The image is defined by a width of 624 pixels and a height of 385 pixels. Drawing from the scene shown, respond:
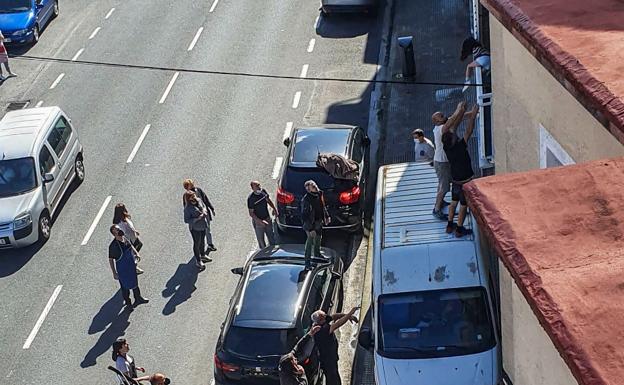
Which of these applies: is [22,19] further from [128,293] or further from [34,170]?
[128,293]

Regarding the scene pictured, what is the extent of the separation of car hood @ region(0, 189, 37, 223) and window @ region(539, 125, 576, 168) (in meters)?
11.9

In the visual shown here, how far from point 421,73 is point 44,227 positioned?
980 centimetres

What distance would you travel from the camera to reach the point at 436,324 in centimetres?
1420

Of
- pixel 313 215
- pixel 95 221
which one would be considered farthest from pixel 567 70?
pixel 95 221

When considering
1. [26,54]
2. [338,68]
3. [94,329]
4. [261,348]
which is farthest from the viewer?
[26,54]

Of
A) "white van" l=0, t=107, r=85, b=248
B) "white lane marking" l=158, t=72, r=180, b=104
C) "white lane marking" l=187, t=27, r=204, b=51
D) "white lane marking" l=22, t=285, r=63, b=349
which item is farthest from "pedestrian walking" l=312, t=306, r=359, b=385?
"white lane marking" l=187, t=27, r=204, b=51

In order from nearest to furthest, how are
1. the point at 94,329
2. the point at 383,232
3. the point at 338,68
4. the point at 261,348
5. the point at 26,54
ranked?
the point at 261,348 < the point at 383,232 < the point at 94,329 < the point at 338,68 < the point at 26,54

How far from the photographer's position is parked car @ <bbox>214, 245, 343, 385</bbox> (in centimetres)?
1438

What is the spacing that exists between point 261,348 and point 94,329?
14.2 feet

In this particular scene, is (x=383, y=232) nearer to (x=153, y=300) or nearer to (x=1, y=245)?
(x=153, y=300)

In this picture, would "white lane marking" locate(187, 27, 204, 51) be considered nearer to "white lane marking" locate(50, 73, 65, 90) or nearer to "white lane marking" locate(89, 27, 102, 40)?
"white lane marking" locate(89, 27, 102, 40)

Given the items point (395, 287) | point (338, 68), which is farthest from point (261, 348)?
point (338, 68)

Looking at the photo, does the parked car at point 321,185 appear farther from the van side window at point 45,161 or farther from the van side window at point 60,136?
the van side window at point 60,136

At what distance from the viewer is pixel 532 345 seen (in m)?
8.00
